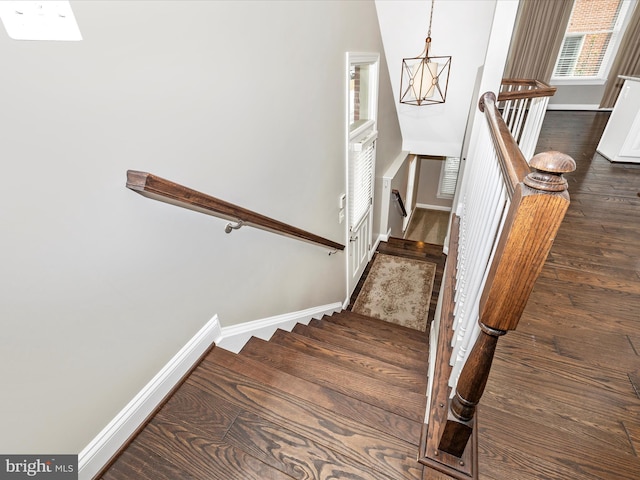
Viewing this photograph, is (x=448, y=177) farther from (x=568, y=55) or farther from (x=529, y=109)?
(x=529, y=109)

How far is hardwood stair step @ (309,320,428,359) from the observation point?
2.28 meters

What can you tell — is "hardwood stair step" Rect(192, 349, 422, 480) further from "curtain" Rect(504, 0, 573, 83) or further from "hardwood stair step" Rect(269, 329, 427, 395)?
"curtain" Rect(504, 0, 573, 83)

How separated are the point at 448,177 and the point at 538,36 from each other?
340cm

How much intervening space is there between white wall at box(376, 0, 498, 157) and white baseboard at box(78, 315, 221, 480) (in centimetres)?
311

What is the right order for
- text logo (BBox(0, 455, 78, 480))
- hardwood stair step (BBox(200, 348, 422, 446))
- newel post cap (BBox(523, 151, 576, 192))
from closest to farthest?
1. newel post cap (BBox(523, 151, 576, 192))
2. text logo (BBox(0, 455, 78, 480))
3. hardwood stair step (BBox(200, 348, 422, 446))

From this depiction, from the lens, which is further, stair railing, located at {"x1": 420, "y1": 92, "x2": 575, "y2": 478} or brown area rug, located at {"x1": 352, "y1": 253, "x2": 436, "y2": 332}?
brown area rug, located at {"x1": 352, "y1": 253, "x2": 436, "y2": 332}

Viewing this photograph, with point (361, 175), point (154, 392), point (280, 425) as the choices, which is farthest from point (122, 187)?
point (361, 175)

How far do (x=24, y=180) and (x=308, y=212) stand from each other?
179 cm

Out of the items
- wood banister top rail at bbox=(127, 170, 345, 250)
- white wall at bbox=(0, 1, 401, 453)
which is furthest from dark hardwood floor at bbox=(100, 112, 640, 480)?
wood banister top rail at bbox=(127, 170, 345, 250)

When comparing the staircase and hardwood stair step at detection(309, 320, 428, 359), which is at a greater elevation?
the staircase

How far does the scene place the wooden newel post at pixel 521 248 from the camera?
2.10ft

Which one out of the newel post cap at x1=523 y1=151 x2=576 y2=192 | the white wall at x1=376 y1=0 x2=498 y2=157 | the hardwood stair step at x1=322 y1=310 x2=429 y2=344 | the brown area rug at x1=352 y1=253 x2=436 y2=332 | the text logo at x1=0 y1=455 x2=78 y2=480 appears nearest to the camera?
the newel post cap at x1=523 y1=151 x2=576 y2=192

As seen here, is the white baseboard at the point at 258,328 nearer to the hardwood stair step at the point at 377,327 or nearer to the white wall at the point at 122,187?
the white wall at the point at 122,187

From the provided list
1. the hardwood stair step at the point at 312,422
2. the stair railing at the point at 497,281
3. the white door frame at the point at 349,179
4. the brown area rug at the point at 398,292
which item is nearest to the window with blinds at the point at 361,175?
the white door frame at the point at 349,179
